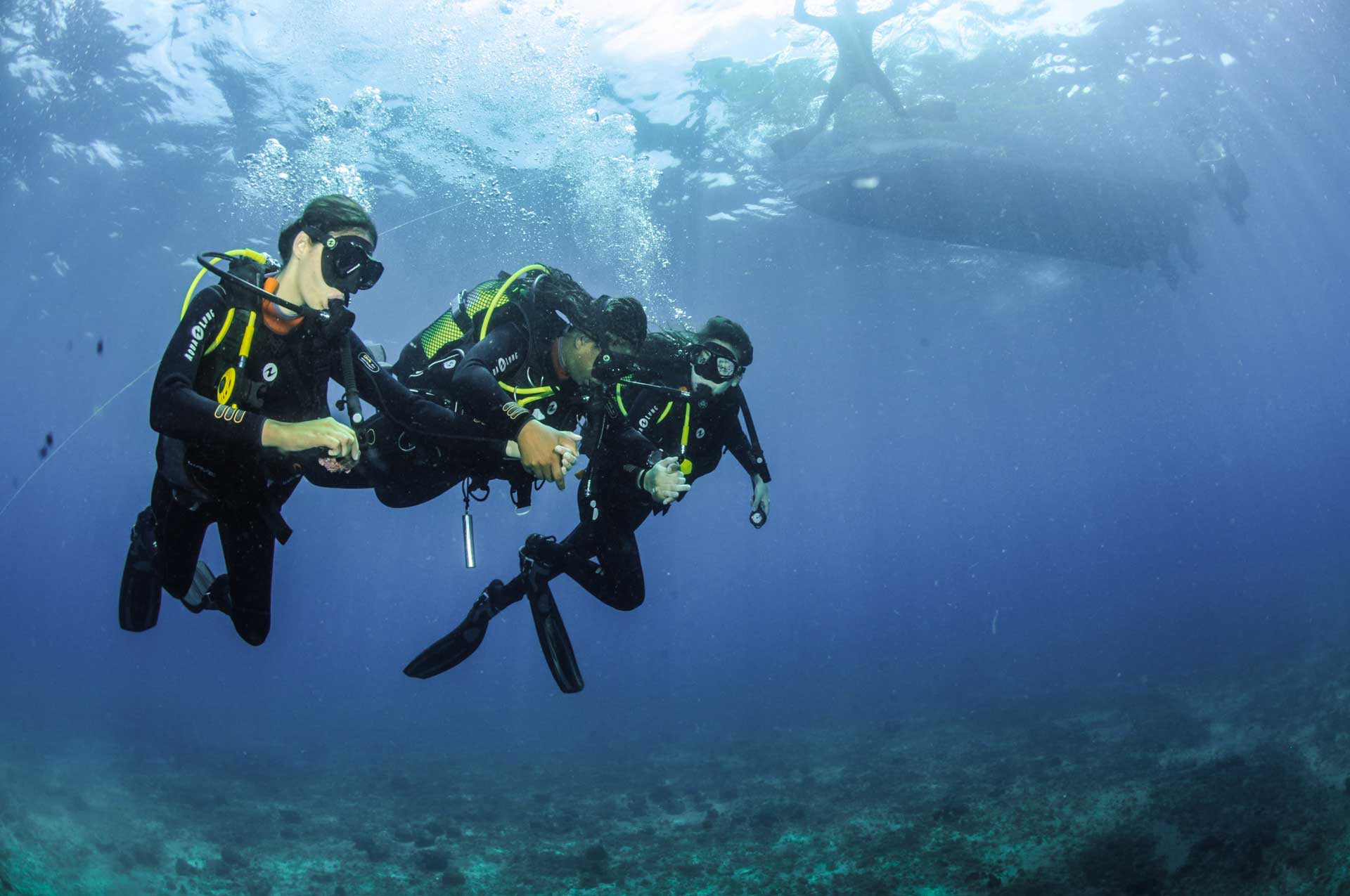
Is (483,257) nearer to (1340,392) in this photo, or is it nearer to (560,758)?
(560,758)

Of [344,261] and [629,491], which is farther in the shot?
[629,491]

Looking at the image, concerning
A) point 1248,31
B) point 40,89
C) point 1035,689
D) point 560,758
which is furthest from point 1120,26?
point 40,89

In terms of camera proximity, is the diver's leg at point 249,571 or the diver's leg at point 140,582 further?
the diver's leg at point 140,582

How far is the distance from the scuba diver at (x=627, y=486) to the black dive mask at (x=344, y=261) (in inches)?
78.2

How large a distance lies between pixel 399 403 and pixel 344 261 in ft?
2.75

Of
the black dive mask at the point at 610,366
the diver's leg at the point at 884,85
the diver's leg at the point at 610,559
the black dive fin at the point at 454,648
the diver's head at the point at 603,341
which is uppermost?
the diver's leg at the point at 884,85

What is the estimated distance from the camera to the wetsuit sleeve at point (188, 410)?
3.16m

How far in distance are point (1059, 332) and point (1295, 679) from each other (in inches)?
1074

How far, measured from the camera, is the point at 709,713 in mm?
25594

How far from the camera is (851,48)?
14008 mm

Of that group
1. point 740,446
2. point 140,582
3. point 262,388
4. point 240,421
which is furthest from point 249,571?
point 740,446

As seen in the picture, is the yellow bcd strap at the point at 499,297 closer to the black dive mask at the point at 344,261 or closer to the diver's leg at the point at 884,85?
→ the black dive mask at the point at 344,261

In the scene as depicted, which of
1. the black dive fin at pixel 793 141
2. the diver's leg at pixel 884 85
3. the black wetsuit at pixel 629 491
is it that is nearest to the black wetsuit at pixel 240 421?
the black wetsuit at pixel 629 491

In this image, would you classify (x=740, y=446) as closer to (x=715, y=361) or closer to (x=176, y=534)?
(x=715, y=361)
